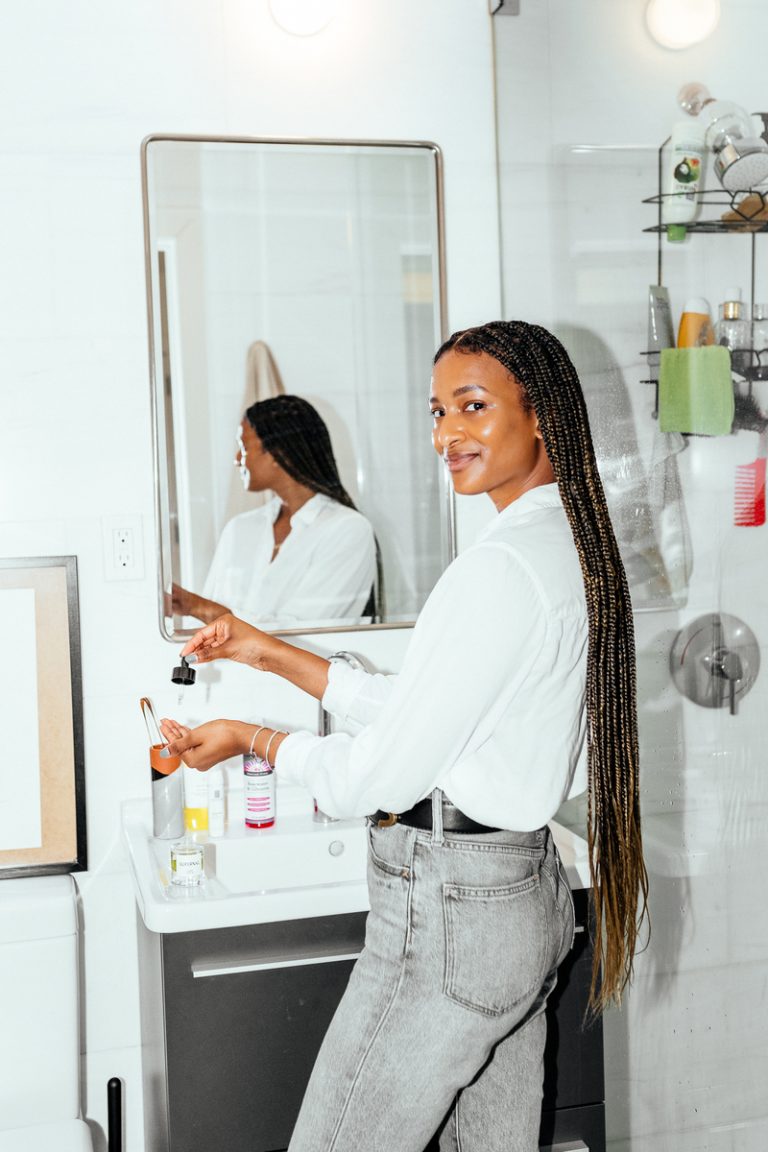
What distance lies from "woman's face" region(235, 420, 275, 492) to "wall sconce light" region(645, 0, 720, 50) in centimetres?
91

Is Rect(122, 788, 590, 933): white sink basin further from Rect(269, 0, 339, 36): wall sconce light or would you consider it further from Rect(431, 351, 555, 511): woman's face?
Rect(269, 0, 339, 36): wall sconce light

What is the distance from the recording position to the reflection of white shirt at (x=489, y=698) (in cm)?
115

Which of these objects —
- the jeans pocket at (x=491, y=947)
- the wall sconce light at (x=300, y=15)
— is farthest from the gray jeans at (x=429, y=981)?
the wall sconce light at (x=300, y=15)

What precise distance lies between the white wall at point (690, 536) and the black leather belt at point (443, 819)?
1.07 feet

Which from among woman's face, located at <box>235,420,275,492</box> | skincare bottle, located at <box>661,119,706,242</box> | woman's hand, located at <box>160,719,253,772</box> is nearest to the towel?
skincare bottle, located at <box>661,119,706,242</box>

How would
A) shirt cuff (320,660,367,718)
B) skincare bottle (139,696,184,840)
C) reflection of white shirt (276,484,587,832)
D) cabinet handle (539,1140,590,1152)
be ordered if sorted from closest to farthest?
reflection of white shirt (276,484,587,832), shirt cuff (320,660,367,718), cabinet handle (539,1140,590,1152), skincare bottle (139,696,184,840)

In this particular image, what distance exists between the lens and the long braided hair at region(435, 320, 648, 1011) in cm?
122

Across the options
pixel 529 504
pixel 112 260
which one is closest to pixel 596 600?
pixel 529 504

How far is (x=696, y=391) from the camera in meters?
1.39

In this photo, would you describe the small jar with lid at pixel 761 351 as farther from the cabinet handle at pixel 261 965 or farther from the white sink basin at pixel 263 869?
the cabinet handle at pixel 261 965

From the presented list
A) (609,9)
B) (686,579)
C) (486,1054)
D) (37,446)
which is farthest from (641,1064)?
(609,9)

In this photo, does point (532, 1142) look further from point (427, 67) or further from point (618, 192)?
point (427, 67)

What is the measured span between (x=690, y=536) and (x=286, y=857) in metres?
0.88

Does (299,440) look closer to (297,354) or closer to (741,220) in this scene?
(297,354)
